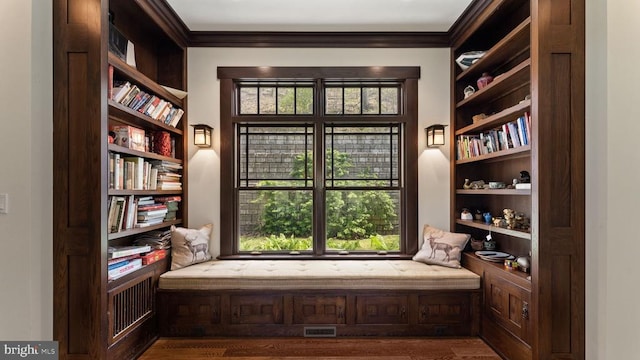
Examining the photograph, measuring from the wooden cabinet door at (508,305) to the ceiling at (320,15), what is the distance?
2528 millimetres

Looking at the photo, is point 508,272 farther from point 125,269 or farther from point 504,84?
point 125,269

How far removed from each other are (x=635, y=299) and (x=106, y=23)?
3.80 m

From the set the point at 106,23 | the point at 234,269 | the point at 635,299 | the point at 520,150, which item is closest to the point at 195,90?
the point at 106,23

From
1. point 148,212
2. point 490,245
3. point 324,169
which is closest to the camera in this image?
point 148,212

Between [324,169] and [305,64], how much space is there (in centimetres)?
117

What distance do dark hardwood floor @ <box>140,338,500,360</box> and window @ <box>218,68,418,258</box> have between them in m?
1.00

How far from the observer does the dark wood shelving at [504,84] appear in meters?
2.53

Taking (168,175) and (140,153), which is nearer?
(140,153)

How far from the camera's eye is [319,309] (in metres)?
3.09

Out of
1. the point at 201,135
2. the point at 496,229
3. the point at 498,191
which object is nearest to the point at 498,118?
the point at 498,191

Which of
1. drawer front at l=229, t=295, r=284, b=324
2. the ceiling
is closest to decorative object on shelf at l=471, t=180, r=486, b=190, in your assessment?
the ceiling

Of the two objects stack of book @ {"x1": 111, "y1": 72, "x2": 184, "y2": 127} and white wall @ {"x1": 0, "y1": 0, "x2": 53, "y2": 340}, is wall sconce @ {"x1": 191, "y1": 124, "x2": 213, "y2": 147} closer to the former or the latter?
stack of book @ {"x1": 111, "y1": 72, "x2": 184, "y2": 127}

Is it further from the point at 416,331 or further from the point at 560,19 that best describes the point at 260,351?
the point at 560,19

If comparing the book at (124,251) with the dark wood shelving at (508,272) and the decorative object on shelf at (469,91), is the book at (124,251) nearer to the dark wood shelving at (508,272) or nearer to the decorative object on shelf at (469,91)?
the dark wood shelving at (508,272)
